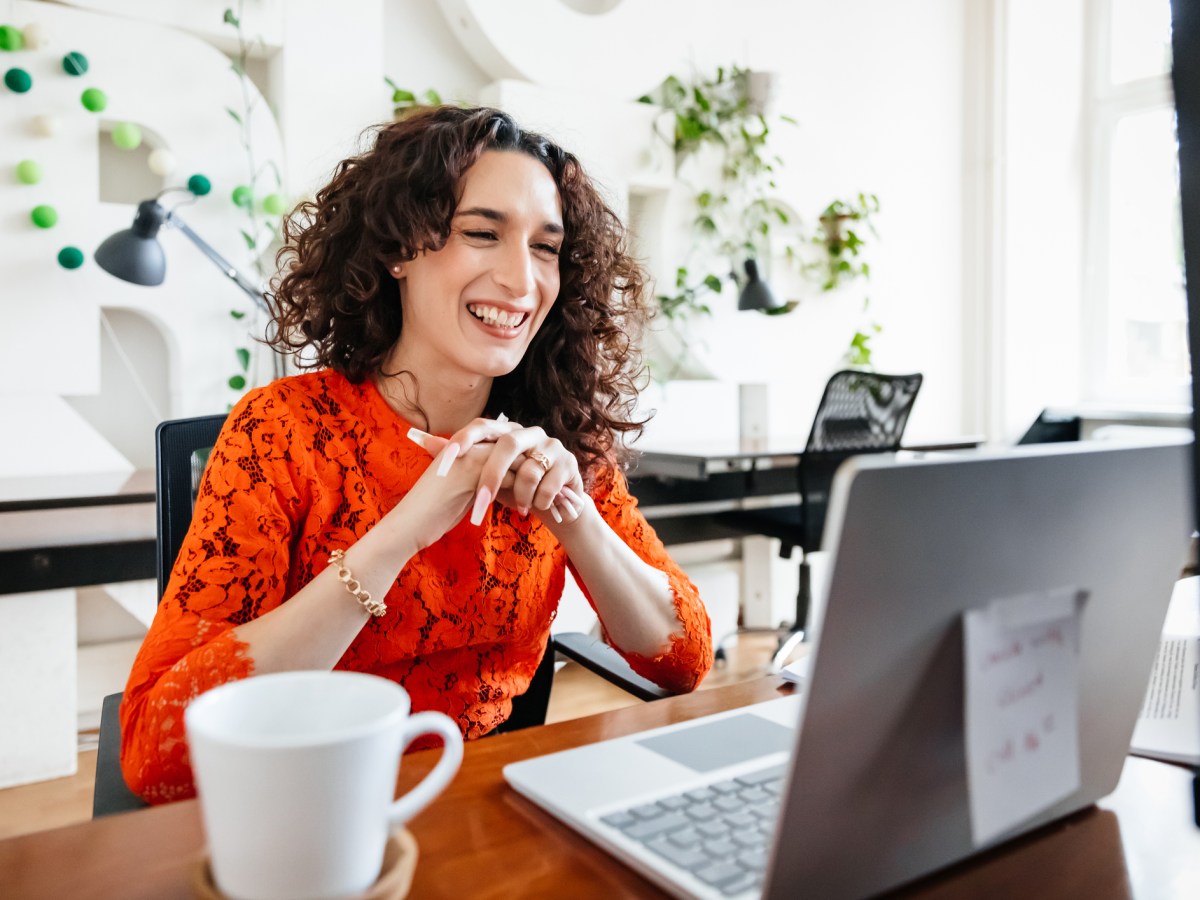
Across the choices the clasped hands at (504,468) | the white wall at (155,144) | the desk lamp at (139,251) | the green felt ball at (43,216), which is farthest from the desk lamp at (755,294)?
the clasped hands at (504,468)

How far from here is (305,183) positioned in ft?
9.44

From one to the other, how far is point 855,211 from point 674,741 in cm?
389

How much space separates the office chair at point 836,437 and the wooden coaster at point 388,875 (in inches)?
98.5

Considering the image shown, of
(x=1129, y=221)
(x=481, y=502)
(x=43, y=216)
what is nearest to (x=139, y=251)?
(x=43, y=216)

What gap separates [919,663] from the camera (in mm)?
429

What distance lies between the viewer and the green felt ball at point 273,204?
276 centimetres

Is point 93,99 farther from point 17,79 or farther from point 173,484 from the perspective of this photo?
point 173,484

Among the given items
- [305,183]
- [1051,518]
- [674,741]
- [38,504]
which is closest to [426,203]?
[674,741]

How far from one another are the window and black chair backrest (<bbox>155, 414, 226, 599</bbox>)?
4928 millimetres

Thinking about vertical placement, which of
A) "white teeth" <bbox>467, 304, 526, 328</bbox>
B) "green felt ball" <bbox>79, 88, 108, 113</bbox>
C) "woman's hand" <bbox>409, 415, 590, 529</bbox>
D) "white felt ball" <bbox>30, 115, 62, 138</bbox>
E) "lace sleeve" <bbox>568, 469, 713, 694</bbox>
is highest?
"green felt ball" <bbox>79, 88, 108, 113</bbox>

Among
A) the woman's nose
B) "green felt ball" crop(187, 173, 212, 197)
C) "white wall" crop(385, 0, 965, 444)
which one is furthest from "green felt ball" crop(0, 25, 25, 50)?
the woman's nose

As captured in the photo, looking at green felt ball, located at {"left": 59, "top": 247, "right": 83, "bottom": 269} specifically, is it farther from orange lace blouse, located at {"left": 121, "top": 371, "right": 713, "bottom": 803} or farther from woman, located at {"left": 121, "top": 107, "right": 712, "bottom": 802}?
orange lace blouse, located at {"left": 121, "top": 371, "right": 713, "bottom": 803}

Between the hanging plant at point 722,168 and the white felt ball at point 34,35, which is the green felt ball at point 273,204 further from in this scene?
the hanging plant at point 722,168

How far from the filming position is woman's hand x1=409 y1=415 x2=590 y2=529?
3.16 ft
